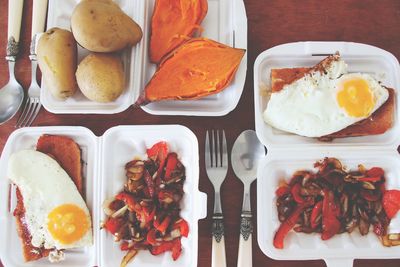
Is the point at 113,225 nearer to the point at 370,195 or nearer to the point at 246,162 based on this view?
the point at 246,162

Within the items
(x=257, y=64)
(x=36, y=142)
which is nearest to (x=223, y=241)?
(x=257, y=64)

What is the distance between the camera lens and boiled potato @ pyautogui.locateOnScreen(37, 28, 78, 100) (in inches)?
57.3

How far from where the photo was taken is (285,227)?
4.91 feet

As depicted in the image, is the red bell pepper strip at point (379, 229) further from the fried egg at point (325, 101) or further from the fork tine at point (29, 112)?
the fork tine at point (29, 112)

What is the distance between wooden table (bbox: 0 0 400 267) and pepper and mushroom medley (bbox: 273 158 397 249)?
14cm

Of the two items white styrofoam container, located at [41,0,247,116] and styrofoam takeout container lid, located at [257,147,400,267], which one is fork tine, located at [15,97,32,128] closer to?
white styrofoam container, located at [41,0,247,116]

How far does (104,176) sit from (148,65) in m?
0.45

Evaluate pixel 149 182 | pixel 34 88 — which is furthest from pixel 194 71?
pixel 34 88

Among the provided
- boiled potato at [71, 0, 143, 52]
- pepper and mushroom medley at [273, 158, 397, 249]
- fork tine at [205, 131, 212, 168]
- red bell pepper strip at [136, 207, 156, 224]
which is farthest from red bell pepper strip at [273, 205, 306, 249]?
boiled potato at [71, 0, 143, 52]

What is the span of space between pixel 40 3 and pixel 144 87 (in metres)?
0.54

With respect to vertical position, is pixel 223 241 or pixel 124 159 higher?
pixel 124 159

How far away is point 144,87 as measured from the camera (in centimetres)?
157

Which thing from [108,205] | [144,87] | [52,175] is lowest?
[108,205]

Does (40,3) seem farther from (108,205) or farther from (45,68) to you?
(108,205)
